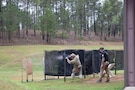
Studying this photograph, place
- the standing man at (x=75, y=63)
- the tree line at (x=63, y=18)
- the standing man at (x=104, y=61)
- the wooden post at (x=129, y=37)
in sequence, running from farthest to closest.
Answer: the tree line at (x=63, y=18) → the standing man at (x=75, y=63) → the standing man at (x=104, y=61) → the wooden post at (x=129, y=37)

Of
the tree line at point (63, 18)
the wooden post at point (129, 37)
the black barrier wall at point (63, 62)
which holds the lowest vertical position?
the black barrier wall at point (63, 62)

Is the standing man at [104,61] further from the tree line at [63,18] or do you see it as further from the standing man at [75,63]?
the tree line at [63,18]

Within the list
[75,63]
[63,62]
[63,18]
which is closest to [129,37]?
[75,63]

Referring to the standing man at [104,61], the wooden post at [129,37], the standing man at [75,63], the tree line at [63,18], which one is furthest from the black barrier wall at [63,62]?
the tree line at [63,18]

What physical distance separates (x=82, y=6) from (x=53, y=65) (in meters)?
56.9

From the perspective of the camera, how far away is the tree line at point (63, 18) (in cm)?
5847

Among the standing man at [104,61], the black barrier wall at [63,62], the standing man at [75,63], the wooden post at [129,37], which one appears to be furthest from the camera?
the black barrier wall at [63,62]

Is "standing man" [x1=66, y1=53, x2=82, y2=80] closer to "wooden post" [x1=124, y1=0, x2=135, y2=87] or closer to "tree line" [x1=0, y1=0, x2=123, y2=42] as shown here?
"wooden post" [x1=124, y1=0, x2=135, y2=87]

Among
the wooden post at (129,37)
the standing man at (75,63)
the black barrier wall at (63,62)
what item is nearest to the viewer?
the wooden post at (129,37)

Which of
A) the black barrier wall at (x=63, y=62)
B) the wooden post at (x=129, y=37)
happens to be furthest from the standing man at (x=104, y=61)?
the wooden post at (x=129, y=37)

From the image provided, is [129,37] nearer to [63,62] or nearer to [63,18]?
[63,62]

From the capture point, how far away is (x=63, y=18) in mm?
67250

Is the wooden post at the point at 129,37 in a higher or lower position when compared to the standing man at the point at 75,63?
higher

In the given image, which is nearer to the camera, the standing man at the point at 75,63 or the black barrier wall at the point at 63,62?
the standing man at the point at 75,63
